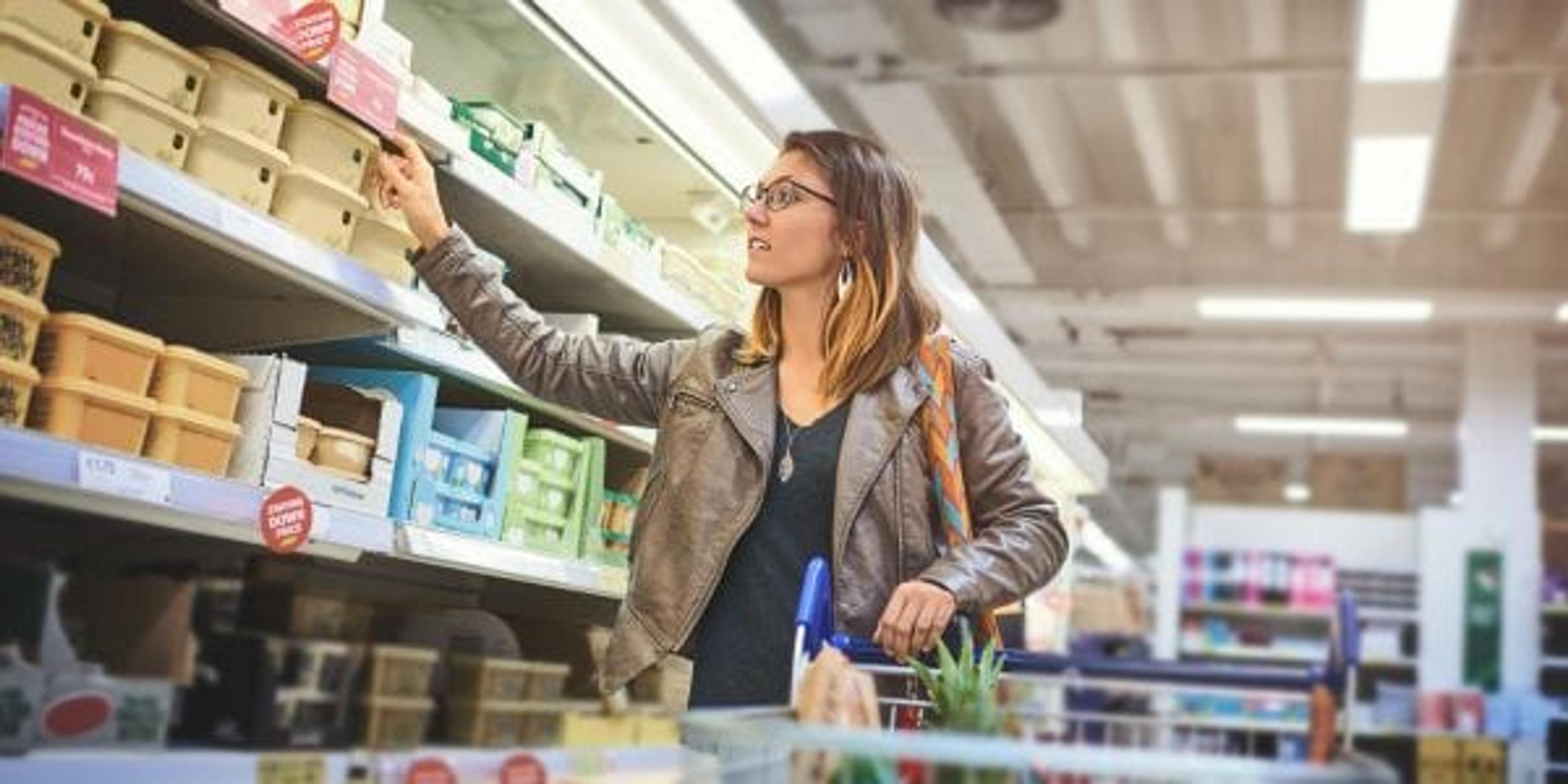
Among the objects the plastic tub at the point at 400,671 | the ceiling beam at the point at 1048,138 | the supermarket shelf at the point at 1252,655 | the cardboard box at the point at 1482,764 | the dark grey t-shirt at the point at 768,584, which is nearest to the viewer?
the plastic tub at the point at 400,671

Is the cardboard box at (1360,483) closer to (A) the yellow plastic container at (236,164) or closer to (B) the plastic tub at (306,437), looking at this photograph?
(B) the plastic tub at (306,437)

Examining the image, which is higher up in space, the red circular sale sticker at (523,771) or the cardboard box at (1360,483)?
the cardboard box at (1360,483)

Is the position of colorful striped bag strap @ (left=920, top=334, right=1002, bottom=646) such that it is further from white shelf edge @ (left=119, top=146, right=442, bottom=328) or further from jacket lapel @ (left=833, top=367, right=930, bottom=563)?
white shelf edge @ (left=119, top=146, right=442, bottom=328)

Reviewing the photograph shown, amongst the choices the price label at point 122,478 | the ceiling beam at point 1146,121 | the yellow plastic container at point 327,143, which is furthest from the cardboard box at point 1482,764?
the price label at point 122,478

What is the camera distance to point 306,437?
87.0 inches

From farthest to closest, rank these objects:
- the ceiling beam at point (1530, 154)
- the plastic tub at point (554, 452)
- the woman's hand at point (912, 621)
Result: the ceiling beam at point (1530, 154) < the plastic tub at point (554, 452) < the woman's hand at point (912, 621)

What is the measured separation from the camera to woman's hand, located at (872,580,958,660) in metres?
1.90

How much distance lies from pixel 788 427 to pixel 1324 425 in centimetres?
1338

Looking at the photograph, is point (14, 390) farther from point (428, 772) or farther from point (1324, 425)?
point (1324, 425)

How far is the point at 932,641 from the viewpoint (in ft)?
6.30

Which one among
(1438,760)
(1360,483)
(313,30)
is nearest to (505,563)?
(313,30)

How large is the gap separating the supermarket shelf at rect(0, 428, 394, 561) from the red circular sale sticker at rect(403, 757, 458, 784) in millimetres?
564

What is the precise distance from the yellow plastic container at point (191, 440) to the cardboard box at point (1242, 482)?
11.3 m

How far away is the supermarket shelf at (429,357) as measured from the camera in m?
2.43
